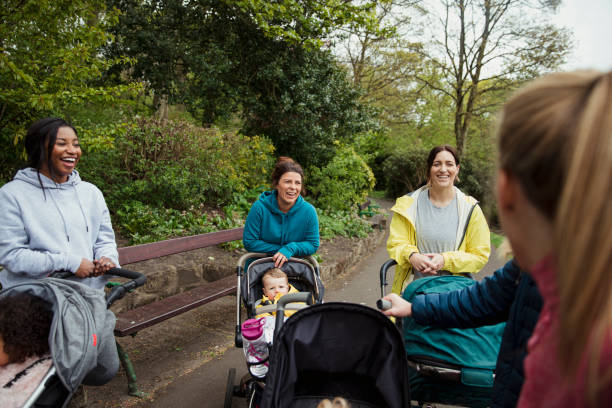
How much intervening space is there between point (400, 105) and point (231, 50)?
49.9 ft

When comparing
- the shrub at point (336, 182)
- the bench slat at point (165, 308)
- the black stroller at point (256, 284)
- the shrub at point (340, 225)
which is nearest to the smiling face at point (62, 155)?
the bench slat at point (165, 308)

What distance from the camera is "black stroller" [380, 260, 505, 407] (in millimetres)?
1748

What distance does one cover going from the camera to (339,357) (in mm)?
2014

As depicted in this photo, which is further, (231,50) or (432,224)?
(231,50)

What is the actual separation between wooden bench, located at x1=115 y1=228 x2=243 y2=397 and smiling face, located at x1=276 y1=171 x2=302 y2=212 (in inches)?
56.5

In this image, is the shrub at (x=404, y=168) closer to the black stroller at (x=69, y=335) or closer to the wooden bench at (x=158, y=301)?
the wooden bench at (x=158, y=301)

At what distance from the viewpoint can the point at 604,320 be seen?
65 cm

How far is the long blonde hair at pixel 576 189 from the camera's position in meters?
0.64

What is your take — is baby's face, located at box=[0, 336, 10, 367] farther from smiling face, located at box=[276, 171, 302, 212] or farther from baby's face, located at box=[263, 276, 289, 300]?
smiling face, located at box=[276, 171, 302, 212]

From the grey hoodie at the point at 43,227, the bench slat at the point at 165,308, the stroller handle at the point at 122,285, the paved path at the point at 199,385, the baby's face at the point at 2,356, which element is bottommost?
the paved path at the point at 199,385

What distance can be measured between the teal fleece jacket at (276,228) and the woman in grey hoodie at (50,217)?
1324mm

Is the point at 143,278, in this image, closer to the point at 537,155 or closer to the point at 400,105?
the point at 537,155

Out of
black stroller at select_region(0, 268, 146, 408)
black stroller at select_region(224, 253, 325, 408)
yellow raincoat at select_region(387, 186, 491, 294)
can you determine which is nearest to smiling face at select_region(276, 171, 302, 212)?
black stroller at select_region(224, 253, 325, 408)

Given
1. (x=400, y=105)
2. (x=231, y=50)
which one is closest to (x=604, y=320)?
(x=231, y=50)
